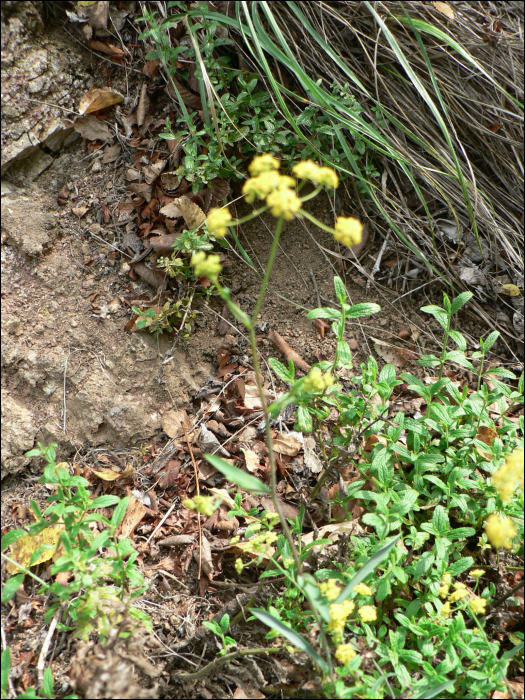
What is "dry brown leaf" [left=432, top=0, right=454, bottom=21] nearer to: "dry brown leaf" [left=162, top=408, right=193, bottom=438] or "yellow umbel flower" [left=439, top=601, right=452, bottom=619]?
"dry brown leaf" [left=162, top=408, right=193, bottom=438]

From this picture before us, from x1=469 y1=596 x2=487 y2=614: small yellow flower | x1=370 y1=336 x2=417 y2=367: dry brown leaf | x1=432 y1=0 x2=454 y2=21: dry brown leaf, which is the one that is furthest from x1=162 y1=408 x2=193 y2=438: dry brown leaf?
x1=432 y1=0 x2=454 y2=21: dry brown leaf

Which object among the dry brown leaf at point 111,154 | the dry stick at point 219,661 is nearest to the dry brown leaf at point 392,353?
the dry stick at point 219,661

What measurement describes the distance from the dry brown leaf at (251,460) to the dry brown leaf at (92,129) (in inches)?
72.8

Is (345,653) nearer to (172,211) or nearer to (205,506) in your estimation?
(205,506)

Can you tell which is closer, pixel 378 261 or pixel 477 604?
pixel 477 604

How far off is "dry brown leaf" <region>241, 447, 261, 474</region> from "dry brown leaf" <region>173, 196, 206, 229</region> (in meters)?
1.20

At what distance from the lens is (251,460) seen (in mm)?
2367

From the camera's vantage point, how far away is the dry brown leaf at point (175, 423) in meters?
2.46

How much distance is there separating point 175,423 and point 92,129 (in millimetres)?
1660

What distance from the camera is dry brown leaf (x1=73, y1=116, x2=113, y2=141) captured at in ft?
8.94

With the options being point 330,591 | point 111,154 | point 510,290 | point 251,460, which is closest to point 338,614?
point 330,591

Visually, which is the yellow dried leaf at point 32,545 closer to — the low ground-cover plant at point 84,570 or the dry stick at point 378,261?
the low ground-cover plant at point 84,570

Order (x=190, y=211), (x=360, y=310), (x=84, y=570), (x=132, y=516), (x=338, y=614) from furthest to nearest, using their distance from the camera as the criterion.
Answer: (x=190, y=211) → (x=132, y=516) → (x=360, y=310) → (x=84, y=570) → (x=338, y=614)

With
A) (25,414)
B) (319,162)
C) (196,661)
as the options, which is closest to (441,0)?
(319,162)
